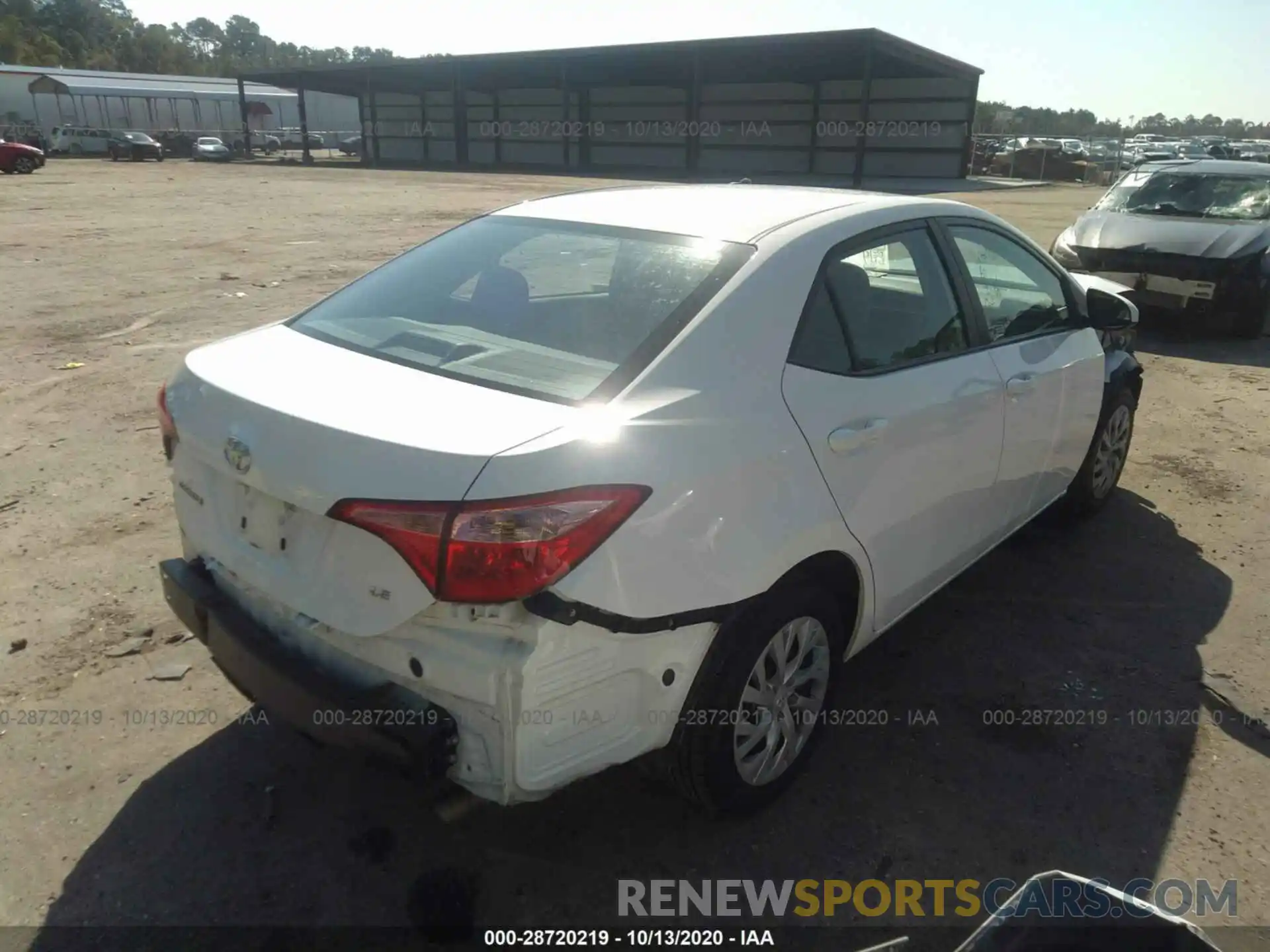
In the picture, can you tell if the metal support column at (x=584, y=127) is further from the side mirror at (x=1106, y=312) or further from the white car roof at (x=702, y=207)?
the white car roof at (x=702, y=207)

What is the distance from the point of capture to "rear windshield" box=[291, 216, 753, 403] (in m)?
2.41

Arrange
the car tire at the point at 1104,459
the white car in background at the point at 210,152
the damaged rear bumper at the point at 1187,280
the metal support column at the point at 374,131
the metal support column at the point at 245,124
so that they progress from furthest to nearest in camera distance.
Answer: the metal support column at the point at 245,124, the metal support column at the point at 374,131, the white car in background at the point at 210,152, the damaged rear bumper at the point at 1187,280, the car tire at the point at 1104,459

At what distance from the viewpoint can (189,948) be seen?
2.26 m

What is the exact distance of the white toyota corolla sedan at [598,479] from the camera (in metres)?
2.01

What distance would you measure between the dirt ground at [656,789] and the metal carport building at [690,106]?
1190 inches

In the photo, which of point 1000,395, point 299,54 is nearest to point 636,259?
point 1000,395

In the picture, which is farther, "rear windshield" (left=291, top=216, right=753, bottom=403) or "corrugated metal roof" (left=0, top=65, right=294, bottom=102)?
"corrugated metal roof" (left=0, top=65, right=294, bottom=102)

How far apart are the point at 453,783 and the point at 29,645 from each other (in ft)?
7.83

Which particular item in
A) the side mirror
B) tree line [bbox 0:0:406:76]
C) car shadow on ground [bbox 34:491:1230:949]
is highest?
tree line [bbox 0:0:406:76]

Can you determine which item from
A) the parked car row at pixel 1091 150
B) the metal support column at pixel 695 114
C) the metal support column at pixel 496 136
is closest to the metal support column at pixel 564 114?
the metal support column at pixel 496 136

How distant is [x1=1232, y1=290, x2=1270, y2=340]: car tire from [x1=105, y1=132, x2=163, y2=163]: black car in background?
49.6m

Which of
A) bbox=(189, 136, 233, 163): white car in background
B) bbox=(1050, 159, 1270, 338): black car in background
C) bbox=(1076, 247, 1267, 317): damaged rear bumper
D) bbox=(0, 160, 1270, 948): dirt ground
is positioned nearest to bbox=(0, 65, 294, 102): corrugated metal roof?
bbox=(189, 136, 233, 163): white car in background

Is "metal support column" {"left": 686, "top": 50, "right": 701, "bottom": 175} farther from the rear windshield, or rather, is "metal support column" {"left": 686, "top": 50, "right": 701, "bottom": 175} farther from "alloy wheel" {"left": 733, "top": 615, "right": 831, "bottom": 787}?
"alloy wheel" {"left": 733, "top": 615, "right": 831, "bottom": 787}

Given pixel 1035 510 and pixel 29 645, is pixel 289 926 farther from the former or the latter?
pixel 1035 510
